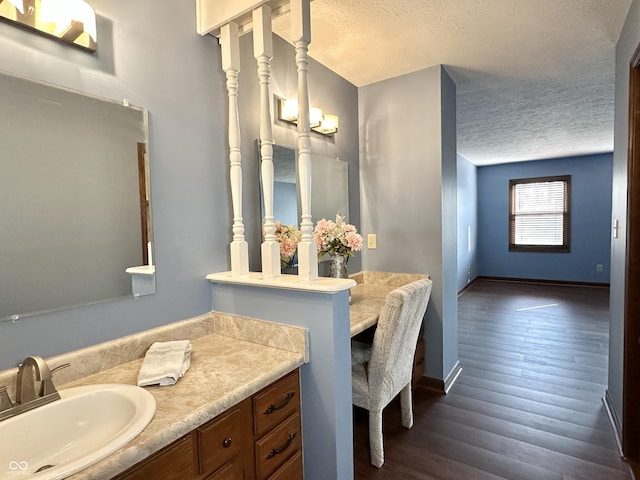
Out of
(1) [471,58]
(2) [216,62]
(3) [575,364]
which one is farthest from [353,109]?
(3) [575,364]

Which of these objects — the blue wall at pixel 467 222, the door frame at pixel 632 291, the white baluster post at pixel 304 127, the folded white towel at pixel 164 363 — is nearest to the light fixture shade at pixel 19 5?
the white baluster post at pixel 304 127

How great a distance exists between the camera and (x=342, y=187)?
8.55ft

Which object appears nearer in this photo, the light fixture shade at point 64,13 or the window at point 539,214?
the light fixture shade at point 64,13

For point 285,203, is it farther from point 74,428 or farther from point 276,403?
point 74,428

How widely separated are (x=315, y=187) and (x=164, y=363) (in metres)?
1.55

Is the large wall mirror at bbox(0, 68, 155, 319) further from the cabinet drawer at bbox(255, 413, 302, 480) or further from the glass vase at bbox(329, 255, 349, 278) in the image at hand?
the glass vase at bbox(329, 255, 349, 278)

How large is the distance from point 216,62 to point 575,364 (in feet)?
12.0

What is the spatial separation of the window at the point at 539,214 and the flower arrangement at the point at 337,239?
6177mm

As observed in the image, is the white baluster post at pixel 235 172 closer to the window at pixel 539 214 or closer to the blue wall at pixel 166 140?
the blue wall at pixel 166 140

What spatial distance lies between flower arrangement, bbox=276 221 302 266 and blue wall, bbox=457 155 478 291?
15.1ft

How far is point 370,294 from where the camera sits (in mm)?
2383

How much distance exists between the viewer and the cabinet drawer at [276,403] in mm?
1129

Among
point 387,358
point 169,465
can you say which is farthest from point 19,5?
point 387,358

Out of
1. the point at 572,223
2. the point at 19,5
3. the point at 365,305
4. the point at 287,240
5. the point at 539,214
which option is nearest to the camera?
the point at 19,5
